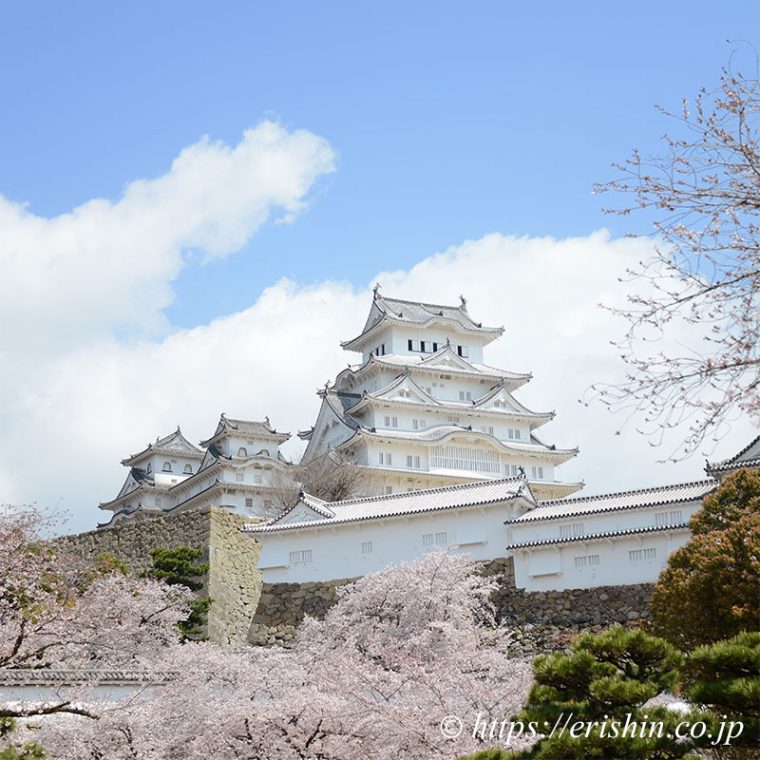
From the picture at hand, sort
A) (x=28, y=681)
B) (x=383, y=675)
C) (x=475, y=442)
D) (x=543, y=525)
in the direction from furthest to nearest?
1. (x=475, y=442)
2. (x=543, y=525)
3. (x=28, y=681)
4. (x=383, y=675)

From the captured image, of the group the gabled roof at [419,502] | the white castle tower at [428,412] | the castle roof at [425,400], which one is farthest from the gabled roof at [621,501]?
the castle roof at [425,400]

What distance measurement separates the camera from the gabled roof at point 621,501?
70.4 ft

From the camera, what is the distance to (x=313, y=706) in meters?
13.4

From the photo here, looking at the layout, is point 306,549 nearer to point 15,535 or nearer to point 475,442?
point 15,535

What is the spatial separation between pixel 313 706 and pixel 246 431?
3066 cm


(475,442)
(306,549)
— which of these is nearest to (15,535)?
(306,549)

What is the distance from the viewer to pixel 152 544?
29141 millimetres

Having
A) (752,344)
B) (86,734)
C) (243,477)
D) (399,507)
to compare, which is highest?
(243,477)

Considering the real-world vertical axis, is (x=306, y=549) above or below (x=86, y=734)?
above

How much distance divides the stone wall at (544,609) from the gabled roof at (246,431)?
20157mm

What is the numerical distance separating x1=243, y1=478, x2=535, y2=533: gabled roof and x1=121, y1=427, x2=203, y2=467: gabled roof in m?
24.5

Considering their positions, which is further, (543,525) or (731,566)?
(543,525)

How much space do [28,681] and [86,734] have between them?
290 cm

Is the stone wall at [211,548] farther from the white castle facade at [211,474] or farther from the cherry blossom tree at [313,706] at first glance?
the cherry blossom tree at [313,706]
